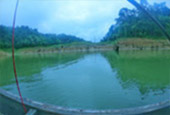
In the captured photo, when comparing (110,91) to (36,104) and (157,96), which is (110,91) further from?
(36,104)

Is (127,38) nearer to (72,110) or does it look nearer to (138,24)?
(138,24)

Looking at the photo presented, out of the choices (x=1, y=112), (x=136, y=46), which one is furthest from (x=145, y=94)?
(x=136, y=46)

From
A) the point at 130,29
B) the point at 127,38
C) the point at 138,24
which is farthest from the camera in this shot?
the point at 130,29

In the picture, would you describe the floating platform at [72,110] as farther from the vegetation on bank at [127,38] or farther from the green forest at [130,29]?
the green forest at [130,29]

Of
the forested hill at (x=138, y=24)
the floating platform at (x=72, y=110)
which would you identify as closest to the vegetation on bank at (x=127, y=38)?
the forested hill at (x=138, y=24)

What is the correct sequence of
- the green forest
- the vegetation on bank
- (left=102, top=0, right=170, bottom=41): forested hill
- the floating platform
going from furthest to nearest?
(left=102, top=0, right=170, bottom=41): forested hill < the green forest < the vegetation on bank < the floating platform

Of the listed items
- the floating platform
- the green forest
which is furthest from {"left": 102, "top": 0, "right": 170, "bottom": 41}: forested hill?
the floating platform

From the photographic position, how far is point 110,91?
17.9ft

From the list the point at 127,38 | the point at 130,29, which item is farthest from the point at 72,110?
the point at 130,29

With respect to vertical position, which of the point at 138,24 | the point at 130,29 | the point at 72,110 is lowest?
the point at 72,110

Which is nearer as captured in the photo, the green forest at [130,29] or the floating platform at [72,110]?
the floating platform at [72,110]

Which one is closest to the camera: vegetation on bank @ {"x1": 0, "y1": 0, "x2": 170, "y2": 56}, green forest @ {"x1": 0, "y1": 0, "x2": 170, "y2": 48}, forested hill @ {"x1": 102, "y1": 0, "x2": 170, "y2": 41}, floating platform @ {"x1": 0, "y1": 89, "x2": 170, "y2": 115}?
floating platform @ {"x1": 0, "y1": 89, "x2": 170, "y2": 115}

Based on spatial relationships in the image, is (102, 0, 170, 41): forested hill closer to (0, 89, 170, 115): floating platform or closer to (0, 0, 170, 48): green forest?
(0, 0, 170, 48): green forest

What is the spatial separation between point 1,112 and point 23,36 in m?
55.5
